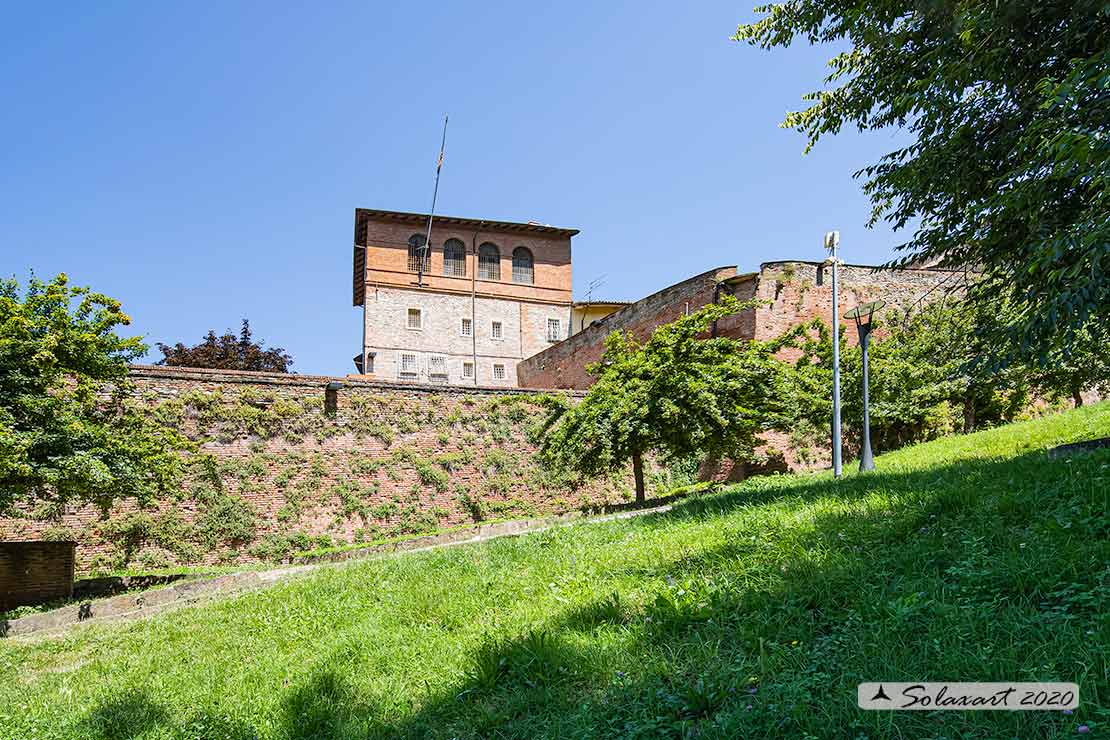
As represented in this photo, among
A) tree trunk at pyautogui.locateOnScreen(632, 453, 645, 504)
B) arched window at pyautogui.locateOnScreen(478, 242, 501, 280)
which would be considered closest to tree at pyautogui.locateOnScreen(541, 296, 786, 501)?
tree trunk at pyautogui.locateOnScreen(632, 453, 645, 504)

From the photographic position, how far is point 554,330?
3819cm

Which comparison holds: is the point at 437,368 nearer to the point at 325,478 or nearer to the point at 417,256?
the point at 417,256

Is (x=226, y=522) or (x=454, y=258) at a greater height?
(x=454, y=258)

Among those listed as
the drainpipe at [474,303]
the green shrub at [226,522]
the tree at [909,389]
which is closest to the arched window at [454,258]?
the drainpipe at [474,303]

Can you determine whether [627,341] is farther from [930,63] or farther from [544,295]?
[544,295]

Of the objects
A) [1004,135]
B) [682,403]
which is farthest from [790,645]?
[682,403]

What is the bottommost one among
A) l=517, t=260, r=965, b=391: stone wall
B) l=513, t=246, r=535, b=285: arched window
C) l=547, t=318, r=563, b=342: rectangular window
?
l=517, t=260, r=965, b=391: stone wall

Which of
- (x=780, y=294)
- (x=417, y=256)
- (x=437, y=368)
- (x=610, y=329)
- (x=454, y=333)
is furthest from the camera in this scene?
(x=454, y=333)

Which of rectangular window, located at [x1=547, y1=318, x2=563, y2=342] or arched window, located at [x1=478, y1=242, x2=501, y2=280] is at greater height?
arched window, located at [x1=478, y1=242, x2=501, y2=280]

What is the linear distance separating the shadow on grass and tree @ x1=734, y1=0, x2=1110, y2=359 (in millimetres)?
1543

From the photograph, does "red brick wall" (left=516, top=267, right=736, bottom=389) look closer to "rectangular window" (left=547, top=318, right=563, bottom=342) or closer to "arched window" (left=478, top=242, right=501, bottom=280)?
"rectangular window" (left=547, top=318, right=563, bottom=342)

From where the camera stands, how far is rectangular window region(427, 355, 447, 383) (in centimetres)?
3512

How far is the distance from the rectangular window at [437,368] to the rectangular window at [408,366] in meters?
0.73

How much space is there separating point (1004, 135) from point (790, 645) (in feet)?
18.7
